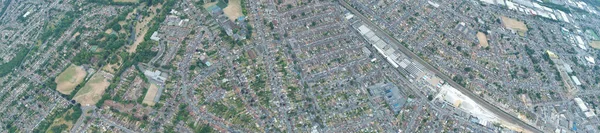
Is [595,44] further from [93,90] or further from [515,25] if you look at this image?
[93,90]

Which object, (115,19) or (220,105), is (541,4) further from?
(115,19)

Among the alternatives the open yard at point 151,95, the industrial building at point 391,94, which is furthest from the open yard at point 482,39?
the open yard at point 151,95

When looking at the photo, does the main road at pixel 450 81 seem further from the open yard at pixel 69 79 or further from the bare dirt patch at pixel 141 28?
the open yard at pixel 69 79

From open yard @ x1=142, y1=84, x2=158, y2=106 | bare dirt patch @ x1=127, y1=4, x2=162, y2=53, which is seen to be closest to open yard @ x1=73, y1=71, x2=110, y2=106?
bare dirt patch @ x1=127, y1=4, x2=162, y2=53

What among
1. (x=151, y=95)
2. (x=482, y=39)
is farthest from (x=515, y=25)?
(x=151, y=95)

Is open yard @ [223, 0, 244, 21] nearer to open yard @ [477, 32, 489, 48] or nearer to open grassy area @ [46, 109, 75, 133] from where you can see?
open grassy area @ [46, 109, 75, 133]

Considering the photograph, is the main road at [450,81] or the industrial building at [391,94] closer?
the industrial building at [391,94]
